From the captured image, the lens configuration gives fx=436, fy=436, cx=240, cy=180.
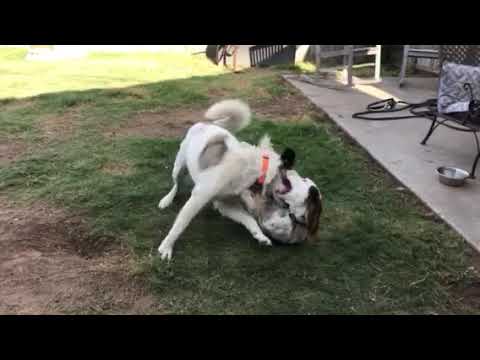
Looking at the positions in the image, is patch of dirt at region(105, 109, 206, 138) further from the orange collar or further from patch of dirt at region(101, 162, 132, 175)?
the orange collar

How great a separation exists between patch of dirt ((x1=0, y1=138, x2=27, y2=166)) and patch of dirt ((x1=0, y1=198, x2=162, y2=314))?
3.48 ft

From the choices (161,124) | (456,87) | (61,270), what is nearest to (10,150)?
(161,124)

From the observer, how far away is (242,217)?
9.62 feet

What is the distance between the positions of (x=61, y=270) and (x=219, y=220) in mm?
1107

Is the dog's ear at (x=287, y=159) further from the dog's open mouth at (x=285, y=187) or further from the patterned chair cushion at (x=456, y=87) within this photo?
the patterned chair cushion at (x=456, y=87)

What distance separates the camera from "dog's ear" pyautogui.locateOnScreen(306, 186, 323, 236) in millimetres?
2674

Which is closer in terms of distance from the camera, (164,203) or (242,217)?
(242,217)

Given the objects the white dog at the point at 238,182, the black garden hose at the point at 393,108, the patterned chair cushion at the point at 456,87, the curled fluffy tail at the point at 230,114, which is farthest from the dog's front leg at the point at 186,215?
the black garden hose at the point at 393,108

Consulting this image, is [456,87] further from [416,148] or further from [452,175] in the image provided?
[452,175]

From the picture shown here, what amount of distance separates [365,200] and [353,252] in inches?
31.1

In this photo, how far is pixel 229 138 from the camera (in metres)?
2.98

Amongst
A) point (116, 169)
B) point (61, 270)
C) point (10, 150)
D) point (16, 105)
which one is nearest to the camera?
point (61, 270)

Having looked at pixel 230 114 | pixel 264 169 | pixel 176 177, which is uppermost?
pixel 230 114
